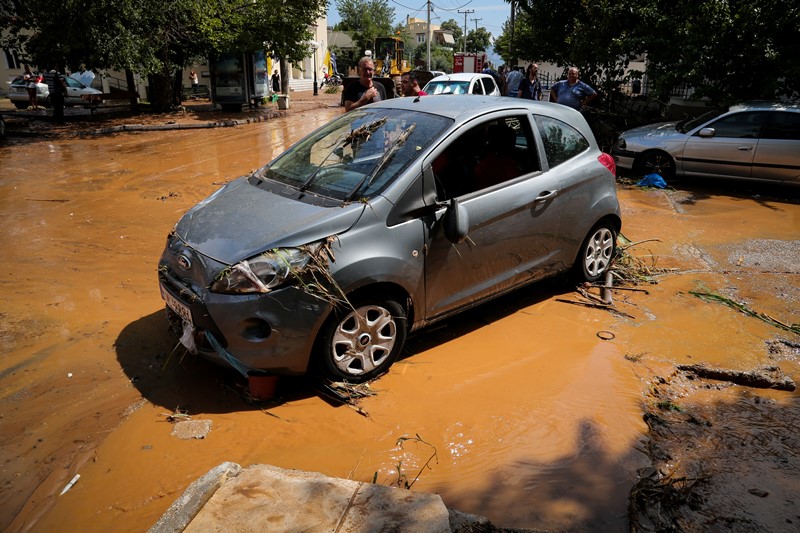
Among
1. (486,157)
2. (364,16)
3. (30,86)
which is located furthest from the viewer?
(364,16)

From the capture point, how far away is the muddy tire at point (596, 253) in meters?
5.41

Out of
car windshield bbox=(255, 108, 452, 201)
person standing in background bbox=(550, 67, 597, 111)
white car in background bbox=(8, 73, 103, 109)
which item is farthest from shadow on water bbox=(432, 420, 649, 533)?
white car in background bbox=(8, 73, 103, 109)

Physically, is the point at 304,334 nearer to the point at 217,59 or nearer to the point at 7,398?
the point at 7,398

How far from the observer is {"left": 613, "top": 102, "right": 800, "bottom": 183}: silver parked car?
9453 millimetres

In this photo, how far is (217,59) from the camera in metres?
21.6

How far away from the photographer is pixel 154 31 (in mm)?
17188

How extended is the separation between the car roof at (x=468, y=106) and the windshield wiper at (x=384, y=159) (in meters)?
0.34

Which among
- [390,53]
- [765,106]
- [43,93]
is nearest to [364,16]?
[390,53]

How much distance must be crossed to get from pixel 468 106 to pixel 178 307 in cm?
270

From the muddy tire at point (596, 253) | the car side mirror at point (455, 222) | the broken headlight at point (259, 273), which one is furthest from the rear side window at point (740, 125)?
the broken headlight at point (259, 273)

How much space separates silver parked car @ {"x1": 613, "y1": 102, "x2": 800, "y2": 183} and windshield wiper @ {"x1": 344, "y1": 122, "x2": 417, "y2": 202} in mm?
7653

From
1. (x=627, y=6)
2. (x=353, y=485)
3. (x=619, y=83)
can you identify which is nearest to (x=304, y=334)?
(x=353, y=485)

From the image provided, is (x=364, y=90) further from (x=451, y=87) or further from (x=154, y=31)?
(x=154, y=31)

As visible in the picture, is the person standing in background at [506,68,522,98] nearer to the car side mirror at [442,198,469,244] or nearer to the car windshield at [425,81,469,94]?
the car windshield at [425,81,469,94]
